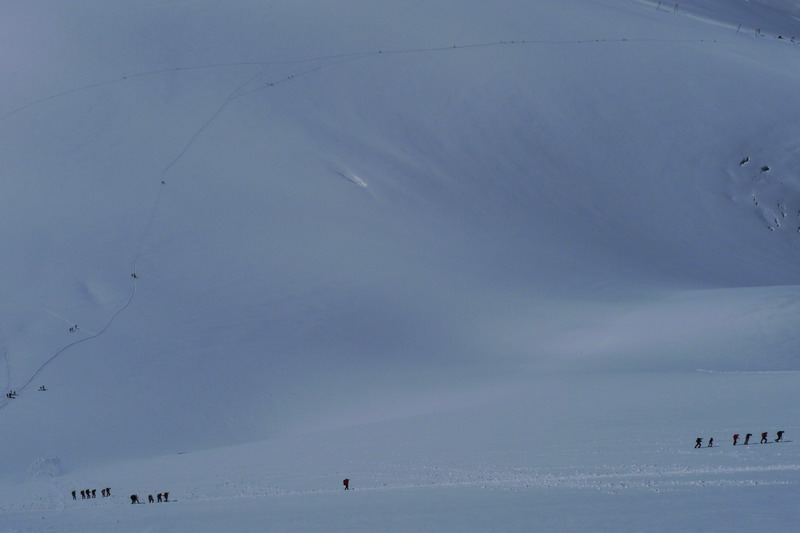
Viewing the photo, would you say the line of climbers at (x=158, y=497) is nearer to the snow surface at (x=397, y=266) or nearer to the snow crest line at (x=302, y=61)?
the snow surface at (x=397, y=266)

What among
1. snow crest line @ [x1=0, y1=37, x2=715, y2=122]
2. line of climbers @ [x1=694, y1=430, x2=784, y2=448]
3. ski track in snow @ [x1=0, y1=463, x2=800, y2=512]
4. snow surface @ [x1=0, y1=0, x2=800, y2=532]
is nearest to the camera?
ski track in snow @ [x1=0, y1=463, x2=800, y2=512]

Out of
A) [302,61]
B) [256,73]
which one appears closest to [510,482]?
[256,73]

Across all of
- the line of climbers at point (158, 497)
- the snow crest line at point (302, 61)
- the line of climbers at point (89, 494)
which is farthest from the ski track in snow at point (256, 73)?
the line of climbers at point (158, 497)

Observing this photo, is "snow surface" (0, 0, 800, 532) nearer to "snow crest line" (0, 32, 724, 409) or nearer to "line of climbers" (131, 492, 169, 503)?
"snow crest line" (0, 32, 724, 409)

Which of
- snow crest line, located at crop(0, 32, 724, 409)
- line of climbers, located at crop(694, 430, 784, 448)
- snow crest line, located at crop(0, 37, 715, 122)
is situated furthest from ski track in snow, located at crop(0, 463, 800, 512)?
snow crest line, located at crop(0, 37, 715, 122)

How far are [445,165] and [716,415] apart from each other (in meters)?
16.2

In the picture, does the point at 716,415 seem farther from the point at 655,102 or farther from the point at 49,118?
A: the point at 49,118

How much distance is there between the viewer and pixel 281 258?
25438mm

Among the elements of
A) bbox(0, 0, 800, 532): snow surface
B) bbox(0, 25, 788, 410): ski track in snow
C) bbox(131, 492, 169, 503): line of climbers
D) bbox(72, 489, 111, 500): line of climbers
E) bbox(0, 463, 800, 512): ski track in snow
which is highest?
bbox(0, 25, 788, 410): ski track in snow

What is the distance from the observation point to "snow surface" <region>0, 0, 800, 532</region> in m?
15.3

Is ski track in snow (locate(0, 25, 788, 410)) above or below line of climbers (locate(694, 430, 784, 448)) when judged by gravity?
above

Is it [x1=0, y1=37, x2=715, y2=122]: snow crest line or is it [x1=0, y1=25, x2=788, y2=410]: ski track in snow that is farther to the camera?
[x1=0, y1=37, x2=715, y2=122]: snow crest line

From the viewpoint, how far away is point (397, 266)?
2538 centimetres

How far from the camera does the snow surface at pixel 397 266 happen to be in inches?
601
